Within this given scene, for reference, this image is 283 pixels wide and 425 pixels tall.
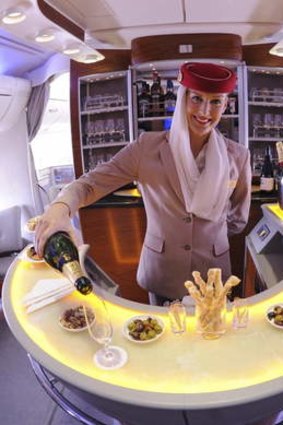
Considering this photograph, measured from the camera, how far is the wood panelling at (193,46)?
4109 mm

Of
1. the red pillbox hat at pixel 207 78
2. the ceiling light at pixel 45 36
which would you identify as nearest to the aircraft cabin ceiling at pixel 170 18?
the ceiling light at pixel 45 36

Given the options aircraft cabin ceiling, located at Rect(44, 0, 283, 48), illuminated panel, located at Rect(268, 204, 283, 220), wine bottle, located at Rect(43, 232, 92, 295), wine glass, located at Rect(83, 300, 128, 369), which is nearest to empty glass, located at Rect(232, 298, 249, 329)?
wine glass, located at Rect(83, 300, 128, 369)

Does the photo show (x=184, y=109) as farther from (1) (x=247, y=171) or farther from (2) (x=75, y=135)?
(2) (x=75, y=135)

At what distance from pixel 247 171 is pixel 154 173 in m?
0.53

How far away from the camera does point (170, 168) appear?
2029 mm

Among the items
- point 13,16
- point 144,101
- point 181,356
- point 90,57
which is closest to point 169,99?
point 144,101

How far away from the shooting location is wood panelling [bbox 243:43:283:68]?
4391mm

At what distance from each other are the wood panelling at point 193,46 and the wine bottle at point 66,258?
3166 mm

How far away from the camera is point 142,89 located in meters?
4.62

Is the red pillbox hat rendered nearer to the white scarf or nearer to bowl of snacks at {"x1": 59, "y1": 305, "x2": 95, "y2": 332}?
the white scarf

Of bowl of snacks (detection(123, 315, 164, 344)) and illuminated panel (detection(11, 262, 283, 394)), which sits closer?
illuminated panel (detection(11, 262, 283, 394))

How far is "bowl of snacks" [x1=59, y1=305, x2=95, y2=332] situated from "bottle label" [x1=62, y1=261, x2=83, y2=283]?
15 cm

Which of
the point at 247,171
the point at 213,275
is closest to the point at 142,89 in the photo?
the point at 247,171

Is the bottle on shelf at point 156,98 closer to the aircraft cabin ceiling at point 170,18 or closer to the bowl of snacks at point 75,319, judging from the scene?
the aircraft cabin ceiling at point 170,18
